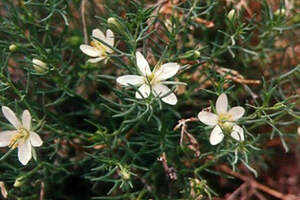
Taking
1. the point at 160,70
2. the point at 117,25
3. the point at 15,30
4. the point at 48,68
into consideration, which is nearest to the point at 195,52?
the point at 160,70

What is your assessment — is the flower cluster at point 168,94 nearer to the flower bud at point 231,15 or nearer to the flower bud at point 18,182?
the flower bud at point 231,15

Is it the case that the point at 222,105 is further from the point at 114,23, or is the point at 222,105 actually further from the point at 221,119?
the point at 114,23

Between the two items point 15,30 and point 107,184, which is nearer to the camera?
point 15,30

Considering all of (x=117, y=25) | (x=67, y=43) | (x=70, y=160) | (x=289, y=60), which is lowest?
(x=70, y=160)

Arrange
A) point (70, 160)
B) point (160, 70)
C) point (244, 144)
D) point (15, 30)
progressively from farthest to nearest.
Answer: point (70, 160)
point (15, 30)
point (244, 144)
point (160, 70)

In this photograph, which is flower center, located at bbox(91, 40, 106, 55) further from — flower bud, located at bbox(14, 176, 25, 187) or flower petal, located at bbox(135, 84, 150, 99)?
flower bud, located at bbox(14, 176, 25, 187)

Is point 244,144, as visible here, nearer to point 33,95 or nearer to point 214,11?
point 214,11

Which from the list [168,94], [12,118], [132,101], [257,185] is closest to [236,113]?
[168,94]
